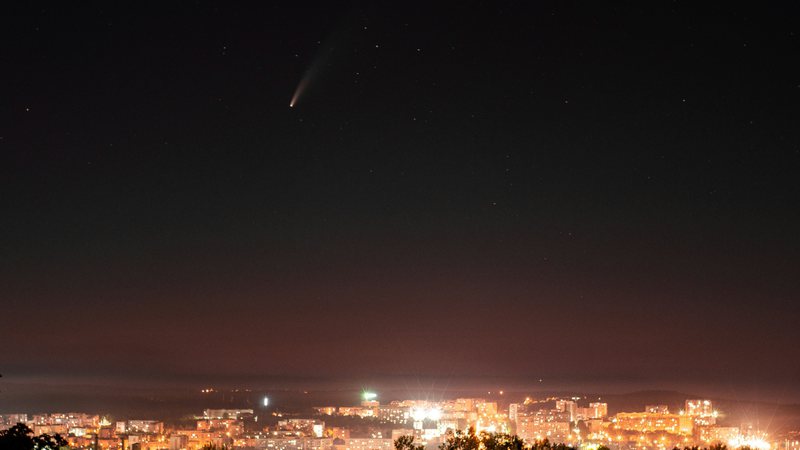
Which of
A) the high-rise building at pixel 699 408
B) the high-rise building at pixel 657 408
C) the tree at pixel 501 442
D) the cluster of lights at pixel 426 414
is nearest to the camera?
the tree at pixel 501 442

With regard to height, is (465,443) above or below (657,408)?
above

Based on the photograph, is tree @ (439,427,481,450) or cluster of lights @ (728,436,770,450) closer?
tree @ (439,427,481,450)

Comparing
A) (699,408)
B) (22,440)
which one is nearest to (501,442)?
(22,440)

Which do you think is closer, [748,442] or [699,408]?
[748,442]

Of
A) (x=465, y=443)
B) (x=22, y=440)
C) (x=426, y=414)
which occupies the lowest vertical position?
(x=426, y=414)

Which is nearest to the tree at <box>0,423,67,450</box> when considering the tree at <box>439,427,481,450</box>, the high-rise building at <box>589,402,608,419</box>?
the tree at <box>439,427,481,450</box>

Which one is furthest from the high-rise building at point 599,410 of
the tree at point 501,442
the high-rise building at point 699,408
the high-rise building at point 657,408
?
the tree at point 501,442

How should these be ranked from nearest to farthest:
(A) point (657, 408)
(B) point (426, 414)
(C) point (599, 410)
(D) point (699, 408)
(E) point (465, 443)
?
(E) point (465, 443)
(B) point (426, 414)
(D) point (699, 408)
(C) point (599, 410)
(A) point (657, 408)

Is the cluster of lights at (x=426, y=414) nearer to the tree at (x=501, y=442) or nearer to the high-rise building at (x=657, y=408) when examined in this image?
the high-rise building at (x=657, y=408)

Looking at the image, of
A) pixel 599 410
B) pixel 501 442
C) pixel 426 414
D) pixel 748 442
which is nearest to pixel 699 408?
pixel 599 410

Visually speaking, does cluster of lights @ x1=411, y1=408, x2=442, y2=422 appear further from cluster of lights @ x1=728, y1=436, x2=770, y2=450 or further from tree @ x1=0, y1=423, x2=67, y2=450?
tree @ x1=0, y1=423, x2=67, y2=450

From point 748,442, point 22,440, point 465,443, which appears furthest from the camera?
point 748,442

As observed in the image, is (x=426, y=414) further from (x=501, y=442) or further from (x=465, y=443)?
(x=501, y=442)
